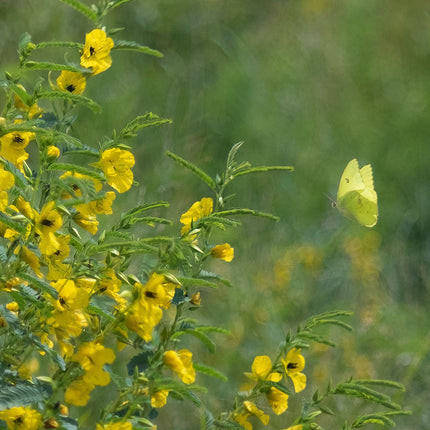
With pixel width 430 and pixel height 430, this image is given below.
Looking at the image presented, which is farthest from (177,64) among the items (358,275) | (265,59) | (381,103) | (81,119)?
(358,275)

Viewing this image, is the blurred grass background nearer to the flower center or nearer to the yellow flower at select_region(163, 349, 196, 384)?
the yellow flower at select_region(163, 349, 196, 384)

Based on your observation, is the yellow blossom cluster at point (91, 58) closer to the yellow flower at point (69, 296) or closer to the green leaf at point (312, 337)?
the yellow flower at point (69, 296)

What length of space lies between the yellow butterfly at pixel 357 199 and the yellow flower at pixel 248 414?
3.41 ft

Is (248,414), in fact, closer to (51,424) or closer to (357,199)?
(51,424)

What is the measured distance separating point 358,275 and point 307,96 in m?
1.43

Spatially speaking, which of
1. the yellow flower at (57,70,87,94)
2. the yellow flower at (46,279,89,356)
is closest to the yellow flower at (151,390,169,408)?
the yellow flower at (46,279,89,356)

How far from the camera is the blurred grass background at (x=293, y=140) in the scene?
2.56 m

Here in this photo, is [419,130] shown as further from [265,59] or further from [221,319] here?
[221,319]

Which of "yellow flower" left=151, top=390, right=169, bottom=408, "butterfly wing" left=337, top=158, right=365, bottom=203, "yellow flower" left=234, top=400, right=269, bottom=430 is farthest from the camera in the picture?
"butterfly wing" left=337, top=158, right=365, bottom=203

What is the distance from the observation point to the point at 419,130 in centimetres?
388

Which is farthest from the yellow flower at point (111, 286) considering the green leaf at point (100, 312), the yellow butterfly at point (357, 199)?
the yellow butterfly at point (357, 199)

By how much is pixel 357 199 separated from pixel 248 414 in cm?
112

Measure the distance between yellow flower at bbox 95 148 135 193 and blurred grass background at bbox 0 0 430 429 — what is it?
4.20 ft

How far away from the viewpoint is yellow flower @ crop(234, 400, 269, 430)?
1066 millimetres
